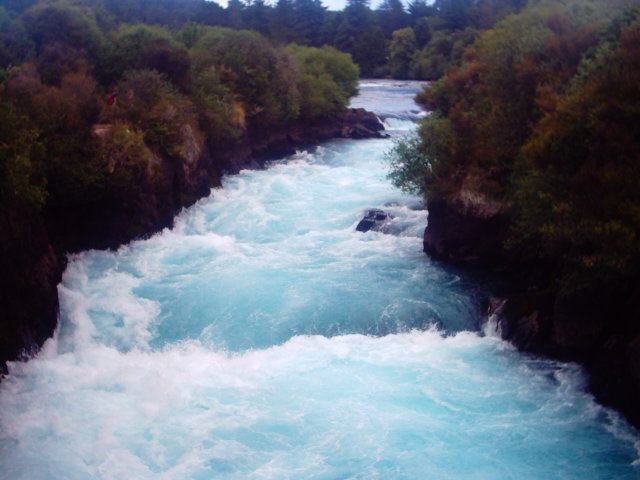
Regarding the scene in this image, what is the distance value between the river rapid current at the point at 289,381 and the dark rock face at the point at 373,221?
1.19 meters

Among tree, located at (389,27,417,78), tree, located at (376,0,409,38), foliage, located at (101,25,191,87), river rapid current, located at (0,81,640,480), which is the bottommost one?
river rapid current, located at (0,81,640,480)

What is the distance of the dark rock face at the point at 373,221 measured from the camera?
22.2m

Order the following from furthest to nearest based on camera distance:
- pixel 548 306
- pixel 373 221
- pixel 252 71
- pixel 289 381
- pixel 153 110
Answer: pixel 252 71 < pixel 153 110 < pixel 373 221 < pixel 548 306 < pixel 289 381

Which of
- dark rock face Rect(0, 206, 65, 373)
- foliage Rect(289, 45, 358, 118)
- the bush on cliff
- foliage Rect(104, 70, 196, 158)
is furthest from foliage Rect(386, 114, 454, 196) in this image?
foliage Rect(289, 45, 358, 118)

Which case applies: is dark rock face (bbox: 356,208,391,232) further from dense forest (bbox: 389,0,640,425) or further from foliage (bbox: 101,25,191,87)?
foliage (bbox: 101,25,191,87)

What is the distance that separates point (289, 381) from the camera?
13.0m

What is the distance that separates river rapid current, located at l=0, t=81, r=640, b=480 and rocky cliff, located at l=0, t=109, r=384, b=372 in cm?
60

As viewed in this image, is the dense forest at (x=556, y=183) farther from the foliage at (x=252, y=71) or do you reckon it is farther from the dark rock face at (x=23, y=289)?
the foliage at (x=252, y=71)

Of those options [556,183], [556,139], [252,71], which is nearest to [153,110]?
[252,71]

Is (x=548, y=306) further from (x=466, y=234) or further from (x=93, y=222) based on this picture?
(x=93, y=222)

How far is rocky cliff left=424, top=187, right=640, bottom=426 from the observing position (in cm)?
1227

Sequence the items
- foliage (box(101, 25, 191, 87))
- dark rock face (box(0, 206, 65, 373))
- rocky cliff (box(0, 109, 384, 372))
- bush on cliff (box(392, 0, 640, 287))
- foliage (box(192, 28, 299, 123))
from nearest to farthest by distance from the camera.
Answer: bush on cliff (box(392, 0, 640, 287))
dark rock face (box(0, 206, 65, 373))
rocky cliff (box(0, 109, 384, 372))
foliage (box(101, 25, 191, 87))
foliage (box(192, 28, 299, 123))

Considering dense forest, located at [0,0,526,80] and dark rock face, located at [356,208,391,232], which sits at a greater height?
dense forest, located at [0,0,526,80]

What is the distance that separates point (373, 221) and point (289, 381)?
10360 mm
